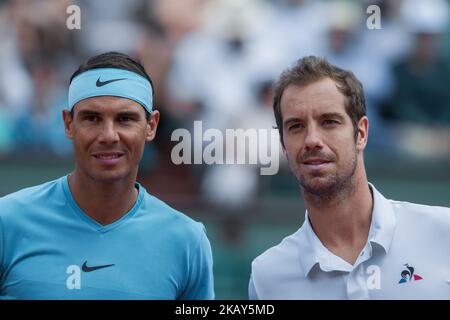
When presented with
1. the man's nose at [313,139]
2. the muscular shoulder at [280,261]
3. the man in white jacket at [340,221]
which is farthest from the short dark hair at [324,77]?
the muscular shoulder at [280,261]

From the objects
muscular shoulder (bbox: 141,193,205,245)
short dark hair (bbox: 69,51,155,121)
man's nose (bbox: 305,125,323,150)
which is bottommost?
muscular shoulder (bbox: 141,193,205,245)

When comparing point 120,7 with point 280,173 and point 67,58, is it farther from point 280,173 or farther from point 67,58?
point 280,173

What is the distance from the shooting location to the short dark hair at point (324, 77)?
414 centimetres

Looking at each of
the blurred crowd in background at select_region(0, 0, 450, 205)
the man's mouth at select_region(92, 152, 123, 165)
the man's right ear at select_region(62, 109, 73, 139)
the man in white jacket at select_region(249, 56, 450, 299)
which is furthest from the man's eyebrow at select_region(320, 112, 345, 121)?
the blurred crowd in background at select_region(0, 0, 450, 205)

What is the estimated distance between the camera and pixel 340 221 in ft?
13.7

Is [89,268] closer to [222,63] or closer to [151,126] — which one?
[151,126]

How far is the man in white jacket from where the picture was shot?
4.02m

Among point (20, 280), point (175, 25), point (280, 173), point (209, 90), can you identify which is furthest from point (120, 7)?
point (20, 280)

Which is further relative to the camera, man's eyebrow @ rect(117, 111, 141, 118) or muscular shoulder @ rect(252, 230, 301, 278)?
muscular shoulder @ rect(252, 230, 301, 278)

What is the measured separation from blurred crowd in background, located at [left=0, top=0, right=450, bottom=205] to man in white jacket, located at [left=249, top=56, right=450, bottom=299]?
3.15 meters

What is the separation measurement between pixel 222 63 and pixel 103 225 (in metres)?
3.92

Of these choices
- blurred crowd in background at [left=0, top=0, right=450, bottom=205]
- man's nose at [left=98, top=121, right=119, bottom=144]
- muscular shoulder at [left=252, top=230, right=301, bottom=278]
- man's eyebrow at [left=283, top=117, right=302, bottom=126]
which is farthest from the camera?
blurred crowd in background at [left=0, top=0, right=450, bottom=205]

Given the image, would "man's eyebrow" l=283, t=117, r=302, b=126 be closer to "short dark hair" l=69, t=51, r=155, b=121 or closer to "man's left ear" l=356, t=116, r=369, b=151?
"man's left ear" l=356, t=116, r=369, b=151

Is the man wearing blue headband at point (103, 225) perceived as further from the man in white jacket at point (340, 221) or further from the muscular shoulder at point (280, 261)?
the man in white jacket at point (340, 221)
